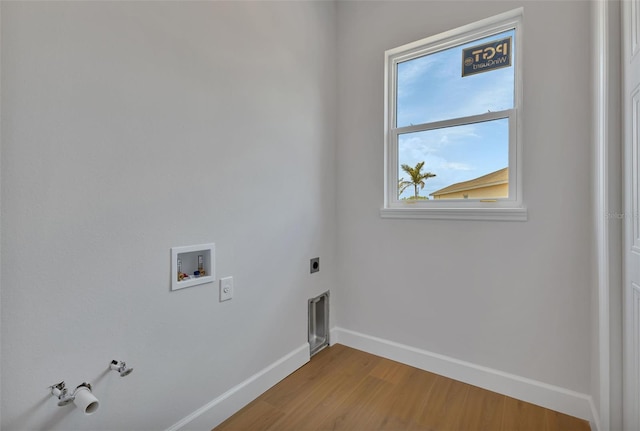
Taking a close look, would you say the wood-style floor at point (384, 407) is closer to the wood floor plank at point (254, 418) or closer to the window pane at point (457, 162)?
the wood floor plank at point (254, 418)

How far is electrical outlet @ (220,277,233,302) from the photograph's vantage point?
1.50 meters

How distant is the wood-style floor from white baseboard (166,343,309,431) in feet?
0.11

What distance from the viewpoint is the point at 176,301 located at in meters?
1.32

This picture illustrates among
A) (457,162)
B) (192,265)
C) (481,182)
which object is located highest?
(457,162)

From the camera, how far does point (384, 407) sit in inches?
63.4

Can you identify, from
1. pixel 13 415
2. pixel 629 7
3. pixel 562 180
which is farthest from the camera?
pixel 562 180

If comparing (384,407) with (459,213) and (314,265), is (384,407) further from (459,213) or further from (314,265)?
(459,213)

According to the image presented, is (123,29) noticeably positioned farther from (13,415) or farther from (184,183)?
(13,415)

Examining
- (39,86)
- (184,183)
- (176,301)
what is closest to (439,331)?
(176,301)

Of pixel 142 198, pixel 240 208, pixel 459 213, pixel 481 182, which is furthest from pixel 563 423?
pixel 142 198

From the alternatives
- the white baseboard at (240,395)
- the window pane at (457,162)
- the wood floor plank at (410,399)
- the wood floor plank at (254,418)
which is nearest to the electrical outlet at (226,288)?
the white baseboard at (240,395)

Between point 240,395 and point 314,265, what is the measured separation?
0.91m

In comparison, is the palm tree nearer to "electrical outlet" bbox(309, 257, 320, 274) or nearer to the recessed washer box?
"electrical outlet" bbox(309, 257, 320, 274)

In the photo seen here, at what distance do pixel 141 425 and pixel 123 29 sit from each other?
1.56 meters
